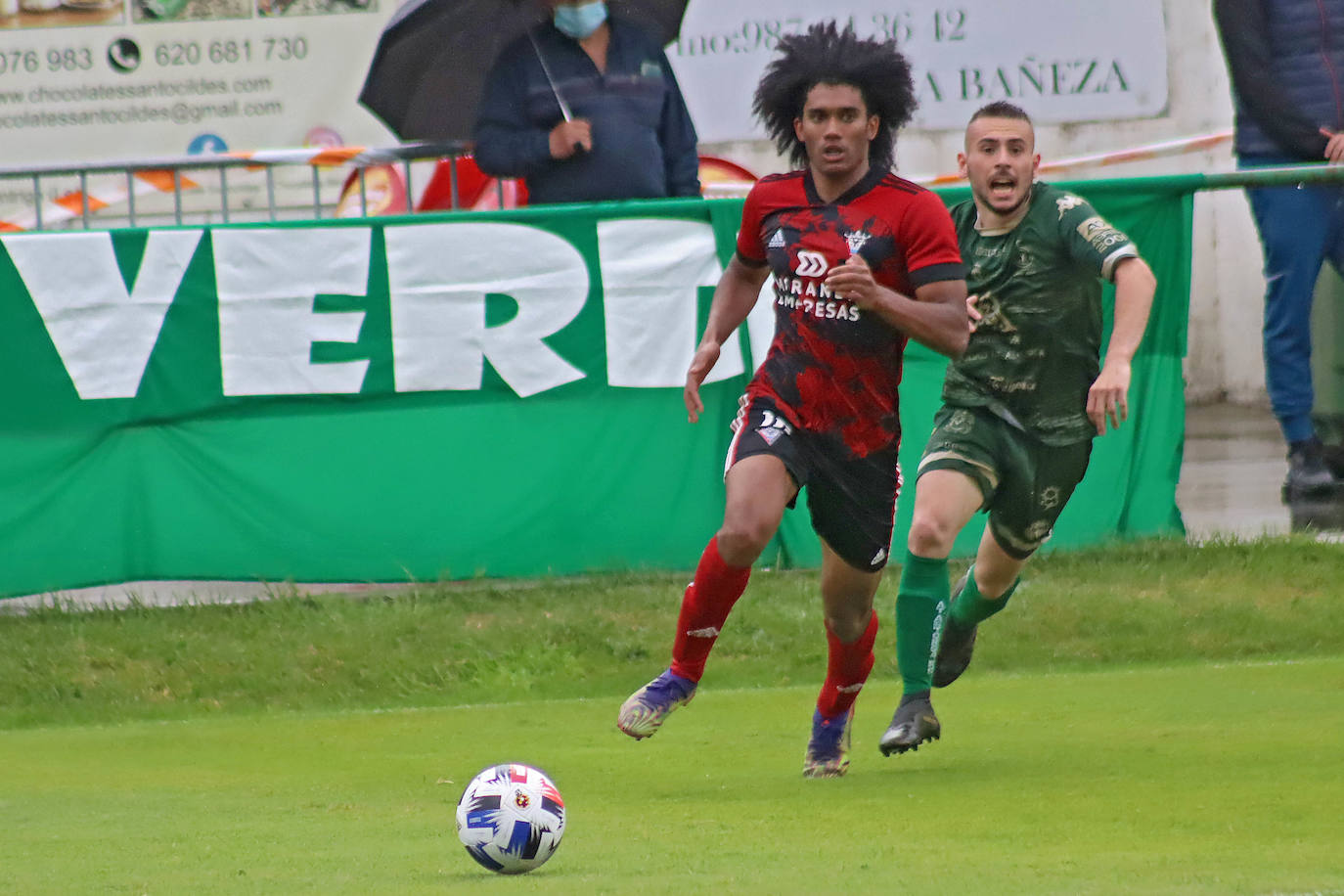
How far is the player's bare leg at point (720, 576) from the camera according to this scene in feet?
20.4

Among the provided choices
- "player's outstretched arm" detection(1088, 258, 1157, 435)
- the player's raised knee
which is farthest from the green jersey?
the player's raised knee

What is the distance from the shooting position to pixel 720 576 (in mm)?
6398

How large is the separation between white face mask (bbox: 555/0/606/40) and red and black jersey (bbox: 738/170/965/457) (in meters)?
4.13

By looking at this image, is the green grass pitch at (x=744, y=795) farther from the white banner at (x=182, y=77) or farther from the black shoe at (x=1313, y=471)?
the white banner at (x=182, y=77)

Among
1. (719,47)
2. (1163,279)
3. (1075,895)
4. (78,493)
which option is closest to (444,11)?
(78,493)

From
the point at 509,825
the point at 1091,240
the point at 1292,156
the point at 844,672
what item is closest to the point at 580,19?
the point at 1292,156

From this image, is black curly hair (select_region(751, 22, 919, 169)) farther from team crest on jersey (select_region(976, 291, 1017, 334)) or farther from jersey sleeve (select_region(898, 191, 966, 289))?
team crest on jersey (select_region(976, 291, 1017, 334))

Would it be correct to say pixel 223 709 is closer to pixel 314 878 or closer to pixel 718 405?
pixel 718 405

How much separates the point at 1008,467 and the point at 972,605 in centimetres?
71

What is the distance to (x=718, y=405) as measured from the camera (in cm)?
1008

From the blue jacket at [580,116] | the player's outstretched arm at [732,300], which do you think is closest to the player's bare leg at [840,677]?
the player's outstretched arm at [732,300]

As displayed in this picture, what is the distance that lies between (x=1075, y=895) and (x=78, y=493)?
6562 mm

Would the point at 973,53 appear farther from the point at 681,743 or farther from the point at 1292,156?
the point at 681,743

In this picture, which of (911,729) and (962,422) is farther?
(962,422)
